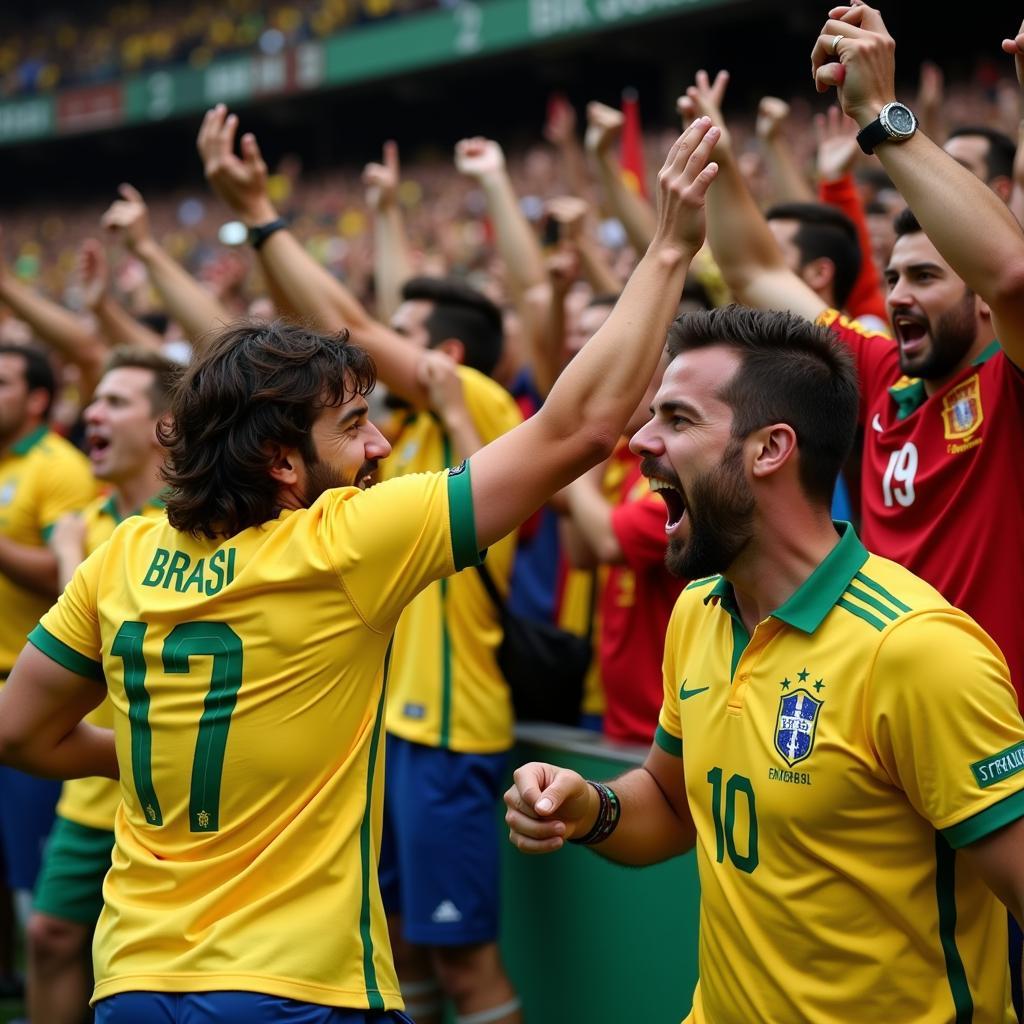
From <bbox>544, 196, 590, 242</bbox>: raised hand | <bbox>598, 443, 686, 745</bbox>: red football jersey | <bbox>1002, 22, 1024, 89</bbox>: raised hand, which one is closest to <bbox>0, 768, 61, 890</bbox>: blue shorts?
<bbox>598, 443, 686, 745</bbox>: red football jersey

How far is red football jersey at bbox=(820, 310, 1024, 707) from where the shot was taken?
269cm

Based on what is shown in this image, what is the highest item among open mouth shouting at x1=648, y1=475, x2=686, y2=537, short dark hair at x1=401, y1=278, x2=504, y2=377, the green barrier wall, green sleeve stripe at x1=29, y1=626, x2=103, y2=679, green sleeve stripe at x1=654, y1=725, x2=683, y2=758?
short dark hair at x1=401, y1=278, x2=504, y2=377

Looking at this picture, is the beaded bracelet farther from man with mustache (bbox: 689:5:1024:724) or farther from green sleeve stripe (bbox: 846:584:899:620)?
man with mustache (bbox: 689:5:1024:724)

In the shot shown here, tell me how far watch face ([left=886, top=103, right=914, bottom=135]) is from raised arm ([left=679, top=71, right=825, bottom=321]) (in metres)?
0.86

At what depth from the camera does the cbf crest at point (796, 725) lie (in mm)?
2074

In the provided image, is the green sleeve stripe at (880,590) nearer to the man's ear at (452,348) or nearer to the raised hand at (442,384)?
the raised hand at (442,384)

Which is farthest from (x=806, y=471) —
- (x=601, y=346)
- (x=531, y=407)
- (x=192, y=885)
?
(x=531, y=407)

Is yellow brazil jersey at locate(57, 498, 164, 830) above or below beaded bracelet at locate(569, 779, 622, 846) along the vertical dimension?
below

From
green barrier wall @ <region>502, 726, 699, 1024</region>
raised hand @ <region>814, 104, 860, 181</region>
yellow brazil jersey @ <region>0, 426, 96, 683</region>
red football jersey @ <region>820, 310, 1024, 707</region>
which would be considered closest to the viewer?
red football jersey @ <region>820, 310, 1024, 707</region>

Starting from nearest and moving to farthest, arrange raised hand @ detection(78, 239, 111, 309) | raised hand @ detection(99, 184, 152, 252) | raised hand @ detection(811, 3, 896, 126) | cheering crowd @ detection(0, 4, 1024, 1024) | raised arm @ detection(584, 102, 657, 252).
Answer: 1. cheering crowd @ detection(0, 4, 1024, 1024)
2. raised hand @ detection(811, 3, 896, 126)
3. raised arm @ detection(584, 102, 657, 252)
4. raised hand @ detection(99, 184, 152, 252)
5. raised hand @ detection(78, 239, 111, 309)

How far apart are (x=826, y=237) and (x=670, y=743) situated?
213cm

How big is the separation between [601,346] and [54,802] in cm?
369

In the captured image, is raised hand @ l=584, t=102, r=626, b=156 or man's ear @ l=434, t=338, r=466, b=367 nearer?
man's ear @ l=434, t=338, r=466, b=367

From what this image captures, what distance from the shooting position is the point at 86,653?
100 inches
